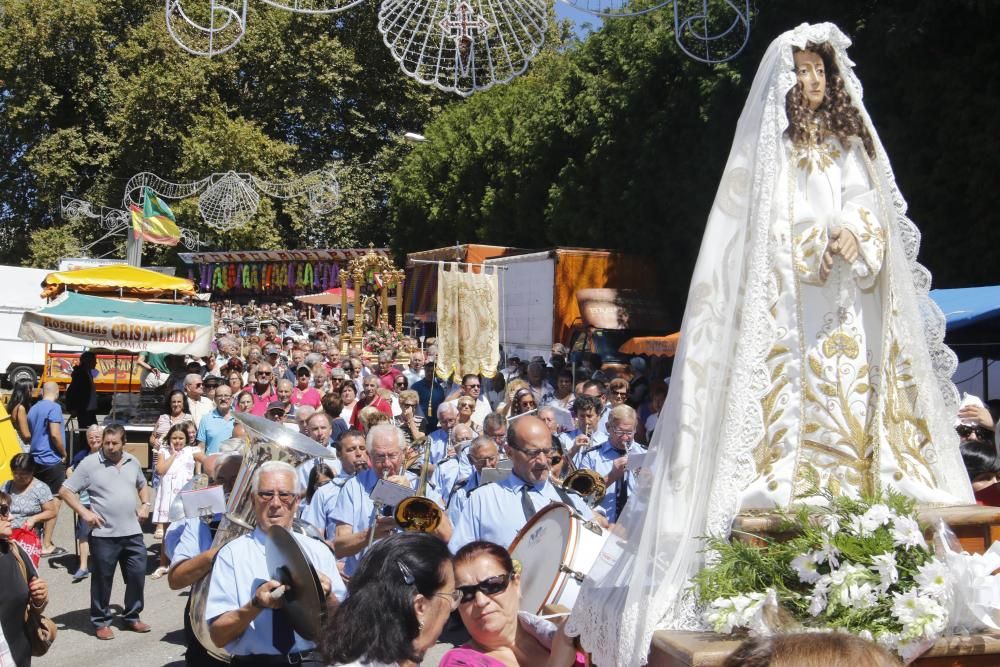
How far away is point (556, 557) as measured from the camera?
412 centimetres

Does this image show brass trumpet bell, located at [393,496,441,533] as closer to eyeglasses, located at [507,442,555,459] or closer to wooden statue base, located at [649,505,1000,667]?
eyeglasses, located at [507,442,555,459]

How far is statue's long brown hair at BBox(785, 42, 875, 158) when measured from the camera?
405 centimetres

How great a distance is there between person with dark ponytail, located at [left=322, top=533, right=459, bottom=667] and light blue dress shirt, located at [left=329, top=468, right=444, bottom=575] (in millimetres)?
3477

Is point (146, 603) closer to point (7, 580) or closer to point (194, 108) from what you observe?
point (7, 580)

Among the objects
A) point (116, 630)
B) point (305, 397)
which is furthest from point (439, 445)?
point (305, 397)

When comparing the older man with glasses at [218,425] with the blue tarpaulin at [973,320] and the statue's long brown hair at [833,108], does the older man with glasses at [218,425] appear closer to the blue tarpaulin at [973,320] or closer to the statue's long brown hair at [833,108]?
the blue tarpaulin at [973,320]

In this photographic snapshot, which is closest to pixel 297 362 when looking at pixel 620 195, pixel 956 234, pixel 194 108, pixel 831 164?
pixel 620 195

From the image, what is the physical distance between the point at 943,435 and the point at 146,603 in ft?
26.3

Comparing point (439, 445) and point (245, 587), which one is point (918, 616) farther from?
point (439, 445)

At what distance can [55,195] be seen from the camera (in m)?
45.0

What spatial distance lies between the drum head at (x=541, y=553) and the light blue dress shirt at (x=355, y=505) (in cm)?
236

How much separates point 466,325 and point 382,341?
929cm

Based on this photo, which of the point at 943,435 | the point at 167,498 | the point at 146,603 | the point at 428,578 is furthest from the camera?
the point at 167,498

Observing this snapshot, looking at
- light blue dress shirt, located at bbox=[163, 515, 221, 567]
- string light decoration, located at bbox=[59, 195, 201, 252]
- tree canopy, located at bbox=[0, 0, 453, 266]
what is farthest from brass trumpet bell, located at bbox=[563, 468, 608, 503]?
tree canopy, located at bbox=[0, 0, 453, 266]
